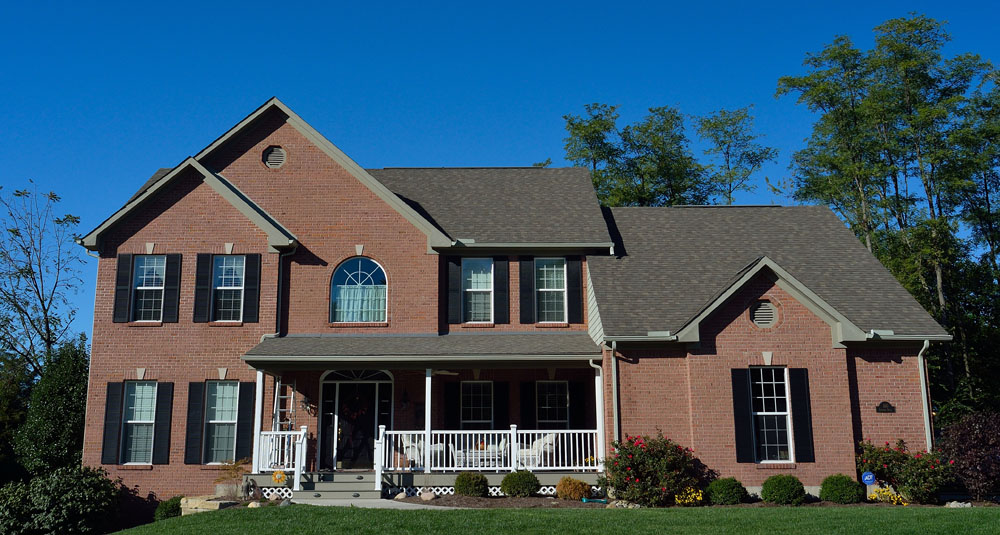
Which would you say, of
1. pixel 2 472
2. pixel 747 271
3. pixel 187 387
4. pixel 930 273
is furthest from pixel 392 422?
pixel 930 273

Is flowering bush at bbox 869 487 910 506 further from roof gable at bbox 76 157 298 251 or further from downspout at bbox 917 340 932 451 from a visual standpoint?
roof gable at bbox 76 157 298 251

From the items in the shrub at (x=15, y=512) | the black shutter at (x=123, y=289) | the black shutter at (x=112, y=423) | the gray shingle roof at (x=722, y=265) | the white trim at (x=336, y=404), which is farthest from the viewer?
the black shutter at (x=123, y=289)

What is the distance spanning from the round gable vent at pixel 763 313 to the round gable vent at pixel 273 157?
12.3 meters

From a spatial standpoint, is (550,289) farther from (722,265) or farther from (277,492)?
(277,492)

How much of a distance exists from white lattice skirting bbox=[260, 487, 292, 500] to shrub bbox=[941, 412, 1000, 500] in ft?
45.5

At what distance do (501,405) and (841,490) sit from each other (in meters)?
7.93

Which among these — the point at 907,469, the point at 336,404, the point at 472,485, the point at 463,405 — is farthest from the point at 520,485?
the point at 907,469

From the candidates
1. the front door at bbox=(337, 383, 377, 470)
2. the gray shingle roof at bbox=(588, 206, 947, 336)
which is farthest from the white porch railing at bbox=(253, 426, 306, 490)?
the gray shingle roof at bbox=(588, 206, 947, 336)

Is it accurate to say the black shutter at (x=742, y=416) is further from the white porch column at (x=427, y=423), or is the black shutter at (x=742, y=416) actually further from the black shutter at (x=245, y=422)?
the black shutter at (x=245, y=422)

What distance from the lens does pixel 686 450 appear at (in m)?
16.8

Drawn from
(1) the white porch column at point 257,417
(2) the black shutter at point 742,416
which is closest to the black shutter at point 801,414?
(2) the black shutter at point 742,416

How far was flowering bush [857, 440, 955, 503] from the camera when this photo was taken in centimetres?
1605

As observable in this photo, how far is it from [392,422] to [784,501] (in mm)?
8986

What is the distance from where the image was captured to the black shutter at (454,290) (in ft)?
66.1
